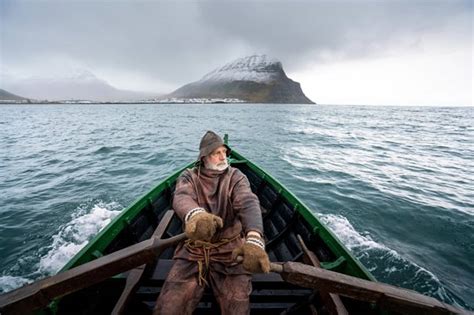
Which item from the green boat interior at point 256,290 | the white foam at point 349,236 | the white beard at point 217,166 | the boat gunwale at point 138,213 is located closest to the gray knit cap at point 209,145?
the white beard at point 217,166

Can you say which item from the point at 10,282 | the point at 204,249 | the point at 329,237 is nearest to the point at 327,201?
the point at 329,237

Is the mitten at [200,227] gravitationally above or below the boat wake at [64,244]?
above

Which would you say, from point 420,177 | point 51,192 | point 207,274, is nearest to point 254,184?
point 207,274

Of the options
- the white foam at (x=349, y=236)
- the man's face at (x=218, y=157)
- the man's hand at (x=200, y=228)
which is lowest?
the white foam at (x=349, y=236)

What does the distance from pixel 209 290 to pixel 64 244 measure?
5573mm

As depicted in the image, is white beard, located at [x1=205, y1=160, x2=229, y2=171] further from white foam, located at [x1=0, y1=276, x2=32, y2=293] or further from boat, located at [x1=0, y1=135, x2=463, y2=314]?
white foam, located at [x1=0, y1=276, x2=32, y2=293]

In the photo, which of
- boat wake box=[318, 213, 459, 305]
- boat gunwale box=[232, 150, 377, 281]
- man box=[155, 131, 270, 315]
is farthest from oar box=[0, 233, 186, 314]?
boat wake box=[318, 213, 459, 305]

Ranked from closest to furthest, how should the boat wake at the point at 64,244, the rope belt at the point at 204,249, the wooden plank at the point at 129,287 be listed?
the wooden plank at the point at 129,287 < the rope belt at the point at 204,249 < the boat wake at the point at 64,244

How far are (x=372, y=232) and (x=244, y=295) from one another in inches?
253

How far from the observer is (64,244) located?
6320 millimetres

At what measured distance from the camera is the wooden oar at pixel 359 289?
1.99 meters

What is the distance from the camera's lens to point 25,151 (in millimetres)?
17703

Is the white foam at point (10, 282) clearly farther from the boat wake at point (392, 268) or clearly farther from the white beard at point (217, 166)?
the boat wake at point (392, 268)

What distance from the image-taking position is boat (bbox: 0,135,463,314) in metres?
2.00
